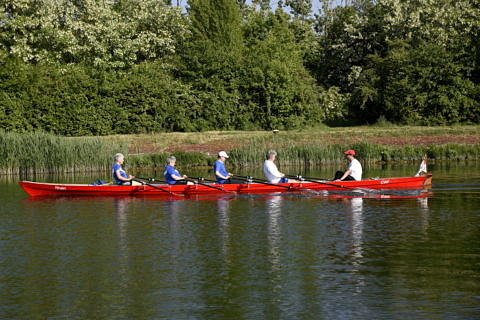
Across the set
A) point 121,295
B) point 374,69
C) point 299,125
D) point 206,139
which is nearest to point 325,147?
point 206,139

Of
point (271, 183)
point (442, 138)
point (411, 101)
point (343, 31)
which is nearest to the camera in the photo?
point (271, 183)

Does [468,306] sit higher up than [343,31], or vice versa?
[343,31]

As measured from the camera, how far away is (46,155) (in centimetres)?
3481

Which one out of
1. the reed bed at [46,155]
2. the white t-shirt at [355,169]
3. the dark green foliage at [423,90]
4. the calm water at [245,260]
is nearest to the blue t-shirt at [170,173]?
the calm water at [245,260]

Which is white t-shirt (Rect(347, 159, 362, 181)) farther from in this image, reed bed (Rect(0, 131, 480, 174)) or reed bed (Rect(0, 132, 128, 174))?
reed bed (Rect(0, 132, 128, 174))

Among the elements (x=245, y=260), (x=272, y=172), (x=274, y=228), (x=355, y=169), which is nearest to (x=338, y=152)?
(x=355, y=169)

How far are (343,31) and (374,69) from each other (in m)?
7.61

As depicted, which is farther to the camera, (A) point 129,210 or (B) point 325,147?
(B) point 325,147

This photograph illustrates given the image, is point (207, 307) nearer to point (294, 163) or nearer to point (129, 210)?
point (129, 210)

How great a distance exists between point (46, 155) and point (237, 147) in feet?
33.0

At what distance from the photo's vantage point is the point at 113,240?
1742 centimetres

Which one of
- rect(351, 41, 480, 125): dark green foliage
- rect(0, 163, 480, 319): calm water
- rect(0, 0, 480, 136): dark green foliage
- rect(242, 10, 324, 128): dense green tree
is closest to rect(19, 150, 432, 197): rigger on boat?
rect(0, 163, 480, 319): calm water

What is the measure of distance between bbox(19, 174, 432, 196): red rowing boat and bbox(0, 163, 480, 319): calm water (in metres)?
1.33

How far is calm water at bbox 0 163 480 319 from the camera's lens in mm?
11727
